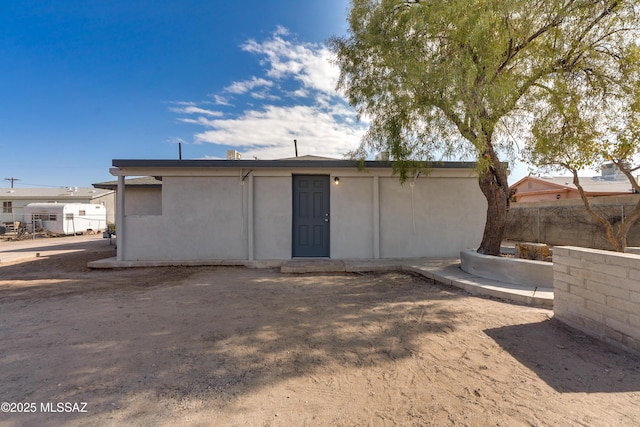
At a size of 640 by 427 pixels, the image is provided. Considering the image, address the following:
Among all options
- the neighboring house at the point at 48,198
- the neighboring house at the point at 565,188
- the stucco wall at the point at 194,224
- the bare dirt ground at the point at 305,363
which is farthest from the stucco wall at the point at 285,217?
the neighboring house at the point at 48,198

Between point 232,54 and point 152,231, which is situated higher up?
point 232,54

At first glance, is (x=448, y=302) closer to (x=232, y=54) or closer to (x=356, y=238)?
(x=356, y=238)

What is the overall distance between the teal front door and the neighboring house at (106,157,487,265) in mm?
27

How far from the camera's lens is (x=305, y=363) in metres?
2.59

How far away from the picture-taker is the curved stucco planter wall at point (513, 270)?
4.70 m

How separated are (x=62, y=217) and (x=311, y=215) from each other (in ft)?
65.8

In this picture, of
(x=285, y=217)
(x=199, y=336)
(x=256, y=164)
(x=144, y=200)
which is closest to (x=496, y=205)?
(x=285, y=217)

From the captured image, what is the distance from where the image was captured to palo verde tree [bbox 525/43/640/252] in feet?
16.3

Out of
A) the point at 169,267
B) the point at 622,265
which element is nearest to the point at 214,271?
the point at 169,267

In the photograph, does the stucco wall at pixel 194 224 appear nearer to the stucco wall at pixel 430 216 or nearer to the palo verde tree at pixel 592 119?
the stucco wall at pixel 430 216

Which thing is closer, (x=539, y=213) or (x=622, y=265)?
(x=622, y=265)

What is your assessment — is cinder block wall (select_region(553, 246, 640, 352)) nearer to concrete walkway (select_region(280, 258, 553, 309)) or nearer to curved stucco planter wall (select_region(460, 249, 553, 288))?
concrete walkway (select_region(280, 258, 553, 309))

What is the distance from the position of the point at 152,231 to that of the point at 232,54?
22.5 feet

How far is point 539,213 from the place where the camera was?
34.8 feet
